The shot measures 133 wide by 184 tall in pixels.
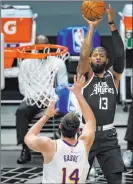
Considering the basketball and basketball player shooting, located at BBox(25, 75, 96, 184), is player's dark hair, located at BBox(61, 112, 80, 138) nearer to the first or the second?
basketball player shooting, located at BBox(25, 75, 96, 184)

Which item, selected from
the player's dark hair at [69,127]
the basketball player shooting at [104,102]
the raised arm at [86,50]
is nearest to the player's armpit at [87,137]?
the player's dark hair at [69,127]

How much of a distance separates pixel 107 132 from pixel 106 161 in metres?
0.27

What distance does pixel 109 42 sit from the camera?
12148mm

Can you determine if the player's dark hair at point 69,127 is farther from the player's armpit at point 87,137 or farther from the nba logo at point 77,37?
the nba logo at point 77,37

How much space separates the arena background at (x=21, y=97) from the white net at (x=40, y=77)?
79 cm

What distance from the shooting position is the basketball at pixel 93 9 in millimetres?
7434

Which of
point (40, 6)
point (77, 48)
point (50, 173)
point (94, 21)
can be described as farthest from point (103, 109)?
point (40, 6)

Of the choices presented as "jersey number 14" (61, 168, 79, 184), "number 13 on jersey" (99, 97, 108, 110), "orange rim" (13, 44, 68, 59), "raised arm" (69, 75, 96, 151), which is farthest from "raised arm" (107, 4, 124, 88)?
"jersey number 14" (61, 168, 79, 184)

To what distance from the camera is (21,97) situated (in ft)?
39.3

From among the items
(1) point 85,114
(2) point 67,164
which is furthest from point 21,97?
(2) point 67,164

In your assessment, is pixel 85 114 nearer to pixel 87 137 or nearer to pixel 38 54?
pixel 87 137

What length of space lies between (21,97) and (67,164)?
608cm

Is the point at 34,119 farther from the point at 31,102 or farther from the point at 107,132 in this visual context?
the point at 107,132

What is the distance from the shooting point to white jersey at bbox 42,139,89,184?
19.4ft
